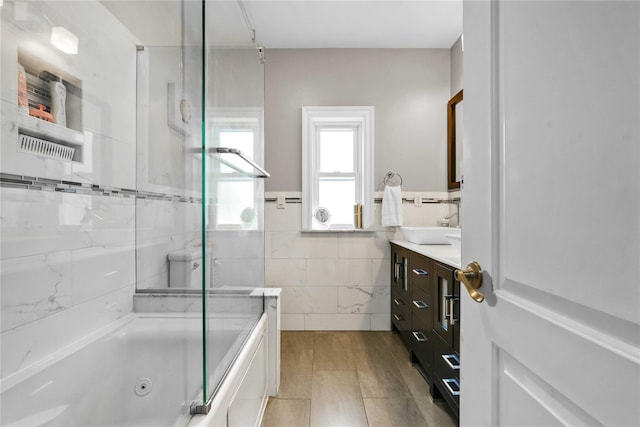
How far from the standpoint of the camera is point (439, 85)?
3307mm

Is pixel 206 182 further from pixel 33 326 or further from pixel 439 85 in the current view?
pixel 439 85

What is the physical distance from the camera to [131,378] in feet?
4.51

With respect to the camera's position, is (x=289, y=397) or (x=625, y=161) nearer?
(x=625, y=161)

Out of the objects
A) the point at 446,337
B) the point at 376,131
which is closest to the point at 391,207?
the point at 376,131

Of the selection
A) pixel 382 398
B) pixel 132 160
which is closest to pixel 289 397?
pixel 382 398

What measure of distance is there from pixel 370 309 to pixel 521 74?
2.89 metres

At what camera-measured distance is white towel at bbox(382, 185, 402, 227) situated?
3.18 meters

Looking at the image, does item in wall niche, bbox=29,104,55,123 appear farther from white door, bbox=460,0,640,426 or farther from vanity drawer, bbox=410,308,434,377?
vanity drawer, bbox=410,308,434,377

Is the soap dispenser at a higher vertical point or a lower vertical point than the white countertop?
higher

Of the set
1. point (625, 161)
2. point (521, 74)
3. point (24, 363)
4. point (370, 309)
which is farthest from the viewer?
point (370, 309)

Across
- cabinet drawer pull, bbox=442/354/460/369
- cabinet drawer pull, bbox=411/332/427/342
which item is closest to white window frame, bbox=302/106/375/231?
cabinet drawer pull, bbox=411/332/427/342

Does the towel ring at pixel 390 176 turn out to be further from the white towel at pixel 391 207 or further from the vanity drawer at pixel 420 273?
the vanity drawer at pixel 420 273

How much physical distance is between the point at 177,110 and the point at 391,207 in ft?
6.97

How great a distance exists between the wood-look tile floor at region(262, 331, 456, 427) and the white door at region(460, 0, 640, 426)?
47.3 inches
